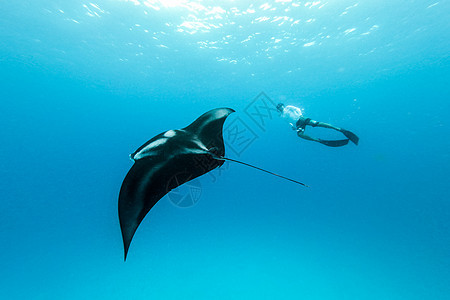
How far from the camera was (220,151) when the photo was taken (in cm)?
358

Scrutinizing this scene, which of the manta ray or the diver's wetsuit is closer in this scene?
the manta ray

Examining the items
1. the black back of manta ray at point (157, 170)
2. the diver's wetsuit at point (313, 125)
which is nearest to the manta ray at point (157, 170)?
the black back of manta ray at point (157, 170)

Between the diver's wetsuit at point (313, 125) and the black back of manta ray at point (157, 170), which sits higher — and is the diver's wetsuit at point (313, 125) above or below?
above

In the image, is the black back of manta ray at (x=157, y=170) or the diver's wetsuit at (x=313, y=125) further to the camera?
the diver's wetsuit at (x=313, y=125)

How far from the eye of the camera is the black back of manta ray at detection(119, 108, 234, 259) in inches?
89.3

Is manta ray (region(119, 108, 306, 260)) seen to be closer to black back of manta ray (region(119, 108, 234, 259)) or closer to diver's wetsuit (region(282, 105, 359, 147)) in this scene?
black back of manta ray (region(119, 108, 234, 259))

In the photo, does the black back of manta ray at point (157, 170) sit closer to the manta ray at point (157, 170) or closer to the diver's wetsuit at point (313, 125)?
the manta ray at point (157, 170)

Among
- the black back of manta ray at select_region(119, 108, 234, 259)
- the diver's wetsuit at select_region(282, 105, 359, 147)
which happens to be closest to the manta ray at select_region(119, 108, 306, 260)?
the black back of manta ray at select_region(119, 108, 234, 259)

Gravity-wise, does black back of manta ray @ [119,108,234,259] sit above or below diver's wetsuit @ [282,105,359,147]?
below

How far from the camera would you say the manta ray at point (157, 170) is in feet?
7.44

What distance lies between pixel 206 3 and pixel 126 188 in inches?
511

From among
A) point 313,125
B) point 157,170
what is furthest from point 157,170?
point 313,125

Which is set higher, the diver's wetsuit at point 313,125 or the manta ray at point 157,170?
the diver's wetsuit at point 313,125

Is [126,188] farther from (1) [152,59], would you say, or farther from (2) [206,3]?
(1) [152,59]
